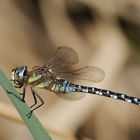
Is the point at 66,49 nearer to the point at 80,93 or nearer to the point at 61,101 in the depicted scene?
the point at 80,93

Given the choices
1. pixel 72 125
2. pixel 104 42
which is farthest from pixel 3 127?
pixel 104 42

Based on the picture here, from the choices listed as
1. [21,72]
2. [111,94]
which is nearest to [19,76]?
[21,72]

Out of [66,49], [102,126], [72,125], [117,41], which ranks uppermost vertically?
[66,49]

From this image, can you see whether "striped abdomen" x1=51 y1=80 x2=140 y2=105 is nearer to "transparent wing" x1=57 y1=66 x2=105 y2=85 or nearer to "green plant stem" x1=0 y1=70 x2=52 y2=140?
"transparent wing" x1=57 y1=66 x2=105 y2=85

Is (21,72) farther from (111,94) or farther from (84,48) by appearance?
(84,48)

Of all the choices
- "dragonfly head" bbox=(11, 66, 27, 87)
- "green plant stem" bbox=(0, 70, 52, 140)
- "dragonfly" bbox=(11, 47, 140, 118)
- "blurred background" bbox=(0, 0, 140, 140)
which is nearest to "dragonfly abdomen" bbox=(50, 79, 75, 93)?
"dragonfly" bbox=(11, 47, 140, 118)

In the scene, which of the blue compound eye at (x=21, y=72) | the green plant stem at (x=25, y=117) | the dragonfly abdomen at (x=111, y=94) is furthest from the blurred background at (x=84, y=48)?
the green plant stem at (x=25, y=117)

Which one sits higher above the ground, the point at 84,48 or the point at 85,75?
the point at 85,75
